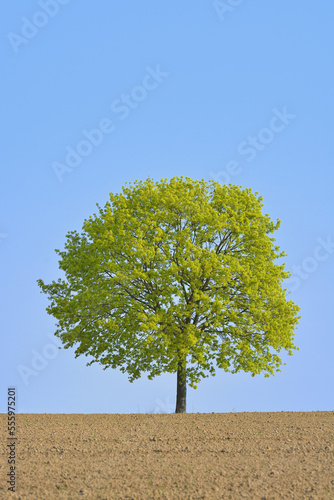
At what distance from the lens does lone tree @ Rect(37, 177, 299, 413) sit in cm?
2144

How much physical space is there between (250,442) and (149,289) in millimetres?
8935

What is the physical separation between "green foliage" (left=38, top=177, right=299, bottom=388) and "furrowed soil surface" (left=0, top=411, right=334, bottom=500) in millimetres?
3055

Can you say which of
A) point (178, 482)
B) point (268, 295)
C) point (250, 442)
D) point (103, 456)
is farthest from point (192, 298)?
point (178, 482)

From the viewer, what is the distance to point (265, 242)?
2362 cm

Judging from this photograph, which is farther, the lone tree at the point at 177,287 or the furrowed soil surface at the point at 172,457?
the lone tree at the point at 177,287

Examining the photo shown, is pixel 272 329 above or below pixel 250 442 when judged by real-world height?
above

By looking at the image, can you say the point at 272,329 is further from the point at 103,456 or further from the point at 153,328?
the point at 103,456

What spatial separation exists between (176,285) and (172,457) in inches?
379

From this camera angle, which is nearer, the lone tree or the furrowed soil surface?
the furrowed soil surface

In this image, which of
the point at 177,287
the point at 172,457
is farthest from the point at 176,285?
the point at 172,457

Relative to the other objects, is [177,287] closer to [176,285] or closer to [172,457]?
[176,285]

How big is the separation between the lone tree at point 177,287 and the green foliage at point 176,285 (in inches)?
1.8

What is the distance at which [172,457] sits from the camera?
13352 mm

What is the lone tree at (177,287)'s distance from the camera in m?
21.4
